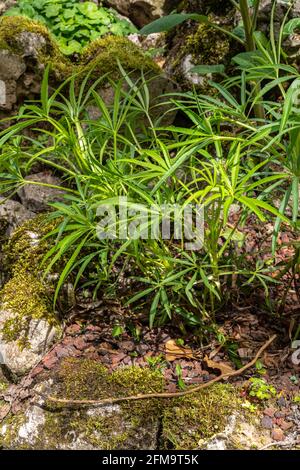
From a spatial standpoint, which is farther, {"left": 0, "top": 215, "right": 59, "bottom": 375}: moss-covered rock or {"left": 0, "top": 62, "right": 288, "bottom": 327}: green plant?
{"left": 0, "top": 215, "right": 59, "bottom": 375}: moss-covered rock

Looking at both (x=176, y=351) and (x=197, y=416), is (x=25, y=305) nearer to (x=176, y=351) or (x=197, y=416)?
(x=176, y=351)

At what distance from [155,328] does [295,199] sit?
76 cm

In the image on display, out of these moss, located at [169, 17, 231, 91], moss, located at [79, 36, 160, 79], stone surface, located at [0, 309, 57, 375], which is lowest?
stone surface, located at [0, 309, 57, 375]

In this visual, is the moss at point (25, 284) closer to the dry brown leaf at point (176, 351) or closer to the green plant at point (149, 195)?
the green plant at point (149, 195)

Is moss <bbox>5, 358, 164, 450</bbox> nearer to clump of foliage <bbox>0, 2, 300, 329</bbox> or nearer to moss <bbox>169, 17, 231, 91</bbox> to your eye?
clump of foliage <bbox>0, 2, 300, 329</bbox>

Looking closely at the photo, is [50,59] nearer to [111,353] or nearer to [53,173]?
[53,173]

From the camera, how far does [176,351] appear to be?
1859 millimetres

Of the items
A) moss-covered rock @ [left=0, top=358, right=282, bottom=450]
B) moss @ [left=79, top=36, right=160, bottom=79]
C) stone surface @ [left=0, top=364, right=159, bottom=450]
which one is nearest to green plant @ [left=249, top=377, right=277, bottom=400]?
moss-covered rock @ [left=0, top=358, right=282, bottom=450]

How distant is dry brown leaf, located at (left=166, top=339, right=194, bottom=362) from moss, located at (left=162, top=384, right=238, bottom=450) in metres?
0.17

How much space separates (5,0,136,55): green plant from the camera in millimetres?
3191

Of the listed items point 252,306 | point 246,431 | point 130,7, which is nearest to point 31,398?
point 246,431

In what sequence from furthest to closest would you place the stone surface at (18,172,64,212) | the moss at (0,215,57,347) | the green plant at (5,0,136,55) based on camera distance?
the green plant at (5,0,136,55) < the stone surface at (18,172,64,212) < the moss at (0,215,57,347)

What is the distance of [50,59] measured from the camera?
8.94 ft

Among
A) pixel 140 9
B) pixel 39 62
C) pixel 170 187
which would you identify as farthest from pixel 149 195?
pixel 140 9
